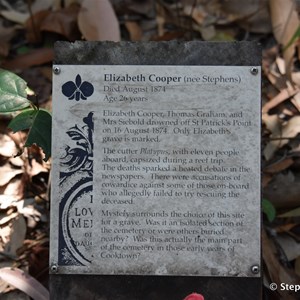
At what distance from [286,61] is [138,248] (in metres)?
1.27

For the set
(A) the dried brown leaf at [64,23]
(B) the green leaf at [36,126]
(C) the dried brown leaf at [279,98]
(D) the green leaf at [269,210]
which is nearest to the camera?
(B) the green leaf at [36,126]

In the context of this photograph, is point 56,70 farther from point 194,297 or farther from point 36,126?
point 194,297

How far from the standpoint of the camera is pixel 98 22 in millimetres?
2426

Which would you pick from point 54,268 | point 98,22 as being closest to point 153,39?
point 98,22

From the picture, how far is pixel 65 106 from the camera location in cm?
162

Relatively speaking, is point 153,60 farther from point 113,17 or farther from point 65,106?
point 113,17

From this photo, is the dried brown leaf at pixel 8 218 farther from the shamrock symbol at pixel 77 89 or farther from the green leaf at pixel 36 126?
the shamrock symbol at pixel 77 89

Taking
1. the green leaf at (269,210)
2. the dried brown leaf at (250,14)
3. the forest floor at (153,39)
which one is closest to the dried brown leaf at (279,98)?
the forest floor at (153,39)

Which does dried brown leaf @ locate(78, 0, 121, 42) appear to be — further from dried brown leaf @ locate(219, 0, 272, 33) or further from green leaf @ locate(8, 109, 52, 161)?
green leaf @ locate(8, 109, 52, 161)

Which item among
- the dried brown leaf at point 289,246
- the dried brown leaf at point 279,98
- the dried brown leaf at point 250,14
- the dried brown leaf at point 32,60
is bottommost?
the dried brown leaf at point 289,246

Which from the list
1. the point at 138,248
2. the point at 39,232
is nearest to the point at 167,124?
the point at 138,248

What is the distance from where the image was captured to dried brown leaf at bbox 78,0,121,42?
7.85ft

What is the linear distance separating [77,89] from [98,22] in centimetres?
88

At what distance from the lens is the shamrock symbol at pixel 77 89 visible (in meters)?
1.62
